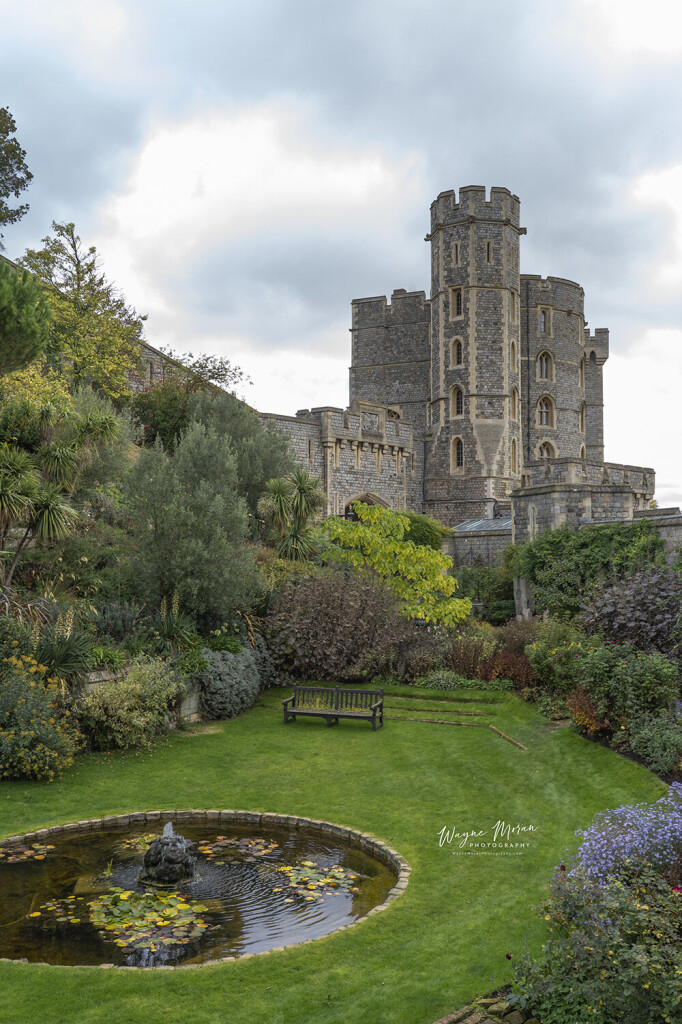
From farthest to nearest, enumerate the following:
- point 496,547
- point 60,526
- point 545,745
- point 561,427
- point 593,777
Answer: point 561,427 < point 496,547 < point 60,526 < point 545,745 < point 593,777

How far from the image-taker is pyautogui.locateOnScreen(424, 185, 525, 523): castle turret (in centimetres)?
3544

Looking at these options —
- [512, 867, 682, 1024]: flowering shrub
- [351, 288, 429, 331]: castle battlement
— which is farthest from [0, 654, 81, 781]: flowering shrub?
[351, 288, 429, 331]: castle battlement

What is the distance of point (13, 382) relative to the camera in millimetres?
17422

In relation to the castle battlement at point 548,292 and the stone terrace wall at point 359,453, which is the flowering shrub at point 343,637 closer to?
the stone terrace wall at point 359,453

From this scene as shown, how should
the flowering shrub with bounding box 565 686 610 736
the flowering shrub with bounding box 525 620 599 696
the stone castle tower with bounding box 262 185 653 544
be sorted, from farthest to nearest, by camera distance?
1. the stone castle tower with bounding box 262 185 653 544
2. the flowering shrub with bounding box 525 620 599 696
3. the flowering shrub with bounding box 565 686 610 736

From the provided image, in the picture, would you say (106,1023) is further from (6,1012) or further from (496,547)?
(496,547)

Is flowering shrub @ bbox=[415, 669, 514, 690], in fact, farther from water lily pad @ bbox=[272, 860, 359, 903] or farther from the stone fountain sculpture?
the stone fountain sculpture

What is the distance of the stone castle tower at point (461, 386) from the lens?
33.0 meters

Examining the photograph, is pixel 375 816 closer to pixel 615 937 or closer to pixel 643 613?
pixel 615 937

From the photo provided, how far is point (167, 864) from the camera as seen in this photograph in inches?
269

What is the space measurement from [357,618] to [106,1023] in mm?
11168

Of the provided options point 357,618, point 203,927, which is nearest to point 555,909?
point 203,927

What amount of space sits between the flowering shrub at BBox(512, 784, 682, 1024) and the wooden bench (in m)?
7.43

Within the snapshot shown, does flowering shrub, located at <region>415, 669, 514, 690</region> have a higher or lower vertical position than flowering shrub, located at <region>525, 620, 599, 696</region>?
lower
